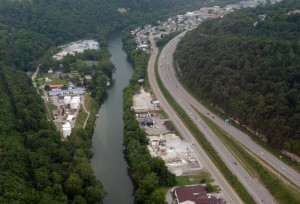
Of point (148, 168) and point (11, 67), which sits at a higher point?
point (11, 67)

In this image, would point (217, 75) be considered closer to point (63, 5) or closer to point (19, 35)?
point (19, 35)

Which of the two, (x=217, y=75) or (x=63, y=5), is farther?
(x=63, y=5)

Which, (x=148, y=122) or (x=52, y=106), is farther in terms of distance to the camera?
(x=52, y=106)

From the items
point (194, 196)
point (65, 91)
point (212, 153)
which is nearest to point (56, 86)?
point (65, 91)

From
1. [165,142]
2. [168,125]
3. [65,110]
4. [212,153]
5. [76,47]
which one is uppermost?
[76,47]

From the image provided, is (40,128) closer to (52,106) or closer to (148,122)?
(52,106)

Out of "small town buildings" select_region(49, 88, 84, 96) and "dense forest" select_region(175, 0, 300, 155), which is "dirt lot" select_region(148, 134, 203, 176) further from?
"small town buildings" select_region(49, 88, 84, 96)

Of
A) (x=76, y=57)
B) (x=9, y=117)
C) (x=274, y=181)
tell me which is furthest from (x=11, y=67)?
(x=274, y=181)
